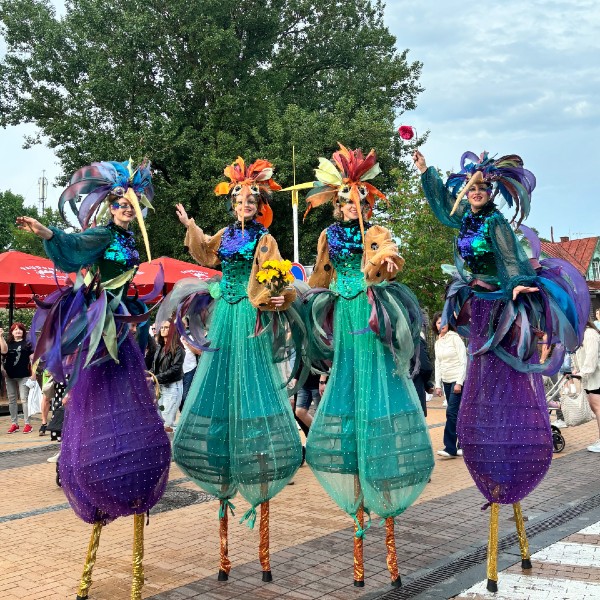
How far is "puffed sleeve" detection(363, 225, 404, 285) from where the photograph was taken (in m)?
4.28

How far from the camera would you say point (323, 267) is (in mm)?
4820

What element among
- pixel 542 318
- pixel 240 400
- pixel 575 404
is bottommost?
pixel 575 404

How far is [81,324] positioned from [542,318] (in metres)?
2.65

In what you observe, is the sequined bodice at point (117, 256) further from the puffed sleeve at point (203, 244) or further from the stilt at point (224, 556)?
the stilt at point (224, 556)

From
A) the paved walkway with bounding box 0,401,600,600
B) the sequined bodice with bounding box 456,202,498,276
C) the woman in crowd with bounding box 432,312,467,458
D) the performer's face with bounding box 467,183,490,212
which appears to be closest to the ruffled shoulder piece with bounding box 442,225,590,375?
the sequined bodice with bounding box 456,202,498,276

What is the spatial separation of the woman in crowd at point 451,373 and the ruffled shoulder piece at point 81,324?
5088 mm

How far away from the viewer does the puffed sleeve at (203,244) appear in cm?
485

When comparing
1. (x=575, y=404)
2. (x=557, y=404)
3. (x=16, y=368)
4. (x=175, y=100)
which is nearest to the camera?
(x=575, y=404)

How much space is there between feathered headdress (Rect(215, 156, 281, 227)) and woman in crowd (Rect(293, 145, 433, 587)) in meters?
0.56

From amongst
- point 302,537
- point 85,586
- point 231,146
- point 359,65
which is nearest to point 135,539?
point 85,586

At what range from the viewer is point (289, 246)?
21.2 m

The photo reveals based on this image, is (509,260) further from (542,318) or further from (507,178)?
(507,178)

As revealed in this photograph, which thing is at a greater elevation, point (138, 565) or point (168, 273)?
point (168, 273)

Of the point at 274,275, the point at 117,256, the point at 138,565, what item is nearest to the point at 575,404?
the point at 274,275
